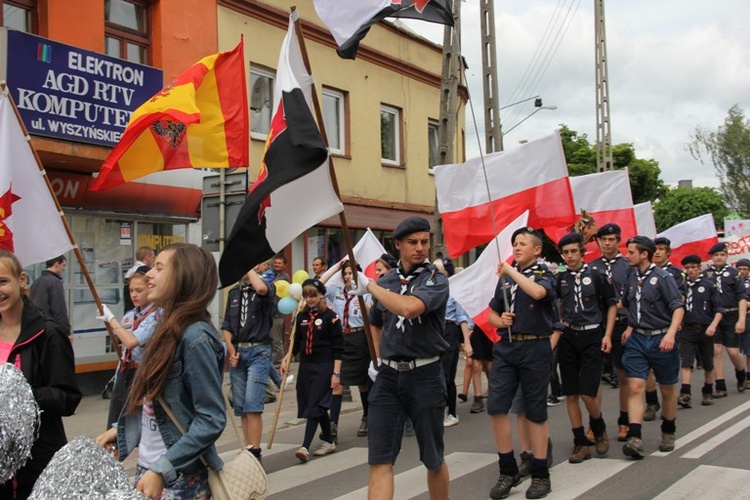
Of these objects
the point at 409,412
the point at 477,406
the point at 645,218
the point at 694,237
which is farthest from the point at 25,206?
the point at 694,237

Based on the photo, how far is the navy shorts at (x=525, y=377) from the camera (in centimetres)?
598

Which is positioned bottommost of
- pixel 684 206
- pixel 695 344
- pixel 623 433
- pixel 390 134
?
pixel 623 433

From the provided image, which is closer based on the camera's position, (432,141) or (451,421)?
(451,421)

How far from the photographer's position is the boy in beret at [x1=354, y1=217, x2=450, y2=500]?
15.5 feet

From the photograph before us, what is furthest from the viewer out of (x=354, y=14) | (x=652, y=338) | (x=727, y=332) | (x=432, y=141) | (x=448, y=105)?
(x=432, y=141)

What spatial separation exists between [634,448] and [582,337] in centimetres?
108

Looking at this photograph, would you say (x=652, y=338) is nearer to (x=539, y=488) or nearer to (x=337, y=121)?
(x=539, y=488)

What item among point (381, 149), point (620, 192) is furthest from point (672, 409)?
point (381, 149)

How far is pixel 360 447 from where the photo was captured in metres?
8.36

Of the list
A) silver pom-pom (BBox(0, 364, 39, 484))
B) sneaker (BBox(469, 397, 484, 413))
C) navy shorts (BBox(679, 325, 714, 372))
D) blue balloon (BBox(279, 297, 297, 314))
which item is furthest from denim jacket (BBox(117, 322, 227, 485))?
→ navy shorts (BBox(679, 325, 714, 372))

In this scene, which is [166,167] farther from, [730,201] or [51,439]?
[730,201]

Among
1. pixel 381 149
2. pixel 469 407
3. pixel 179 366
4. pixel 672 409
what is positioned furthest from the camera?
pixel 381 149

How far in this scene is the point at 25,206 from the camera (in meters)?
5.40

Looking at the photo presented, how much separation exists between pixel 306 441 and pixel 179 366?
194 inches
